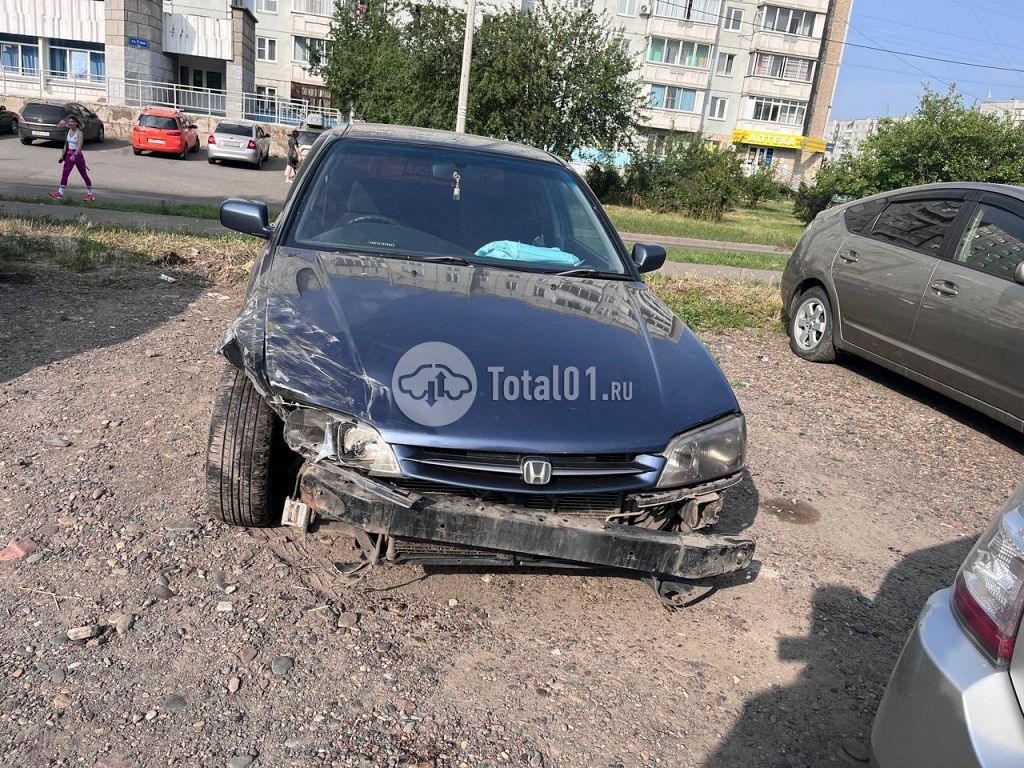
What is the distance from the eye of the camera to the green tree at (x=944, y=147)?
82.1 ft

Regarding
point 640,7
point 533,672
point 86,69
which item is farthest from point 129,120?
point 533,672

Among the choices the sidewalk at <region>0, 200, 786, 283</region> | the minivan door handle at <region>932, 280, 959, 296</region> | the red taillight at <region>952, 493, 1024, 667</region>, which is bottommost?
the sidewalk at <region>0, 200, 786, 283</region>

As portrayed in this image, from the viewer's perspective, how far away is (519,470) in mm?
2746

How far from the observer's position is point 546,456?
2766 mm

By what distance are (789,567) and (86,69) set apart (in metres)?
51.6

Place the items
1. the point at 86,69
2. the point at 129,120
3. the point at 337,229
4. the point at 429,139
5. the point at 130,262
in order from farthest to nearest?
the point at 86,69 → the point at 129,120 → the point at 130,262 → the point at 429,139 → the point at 337,229

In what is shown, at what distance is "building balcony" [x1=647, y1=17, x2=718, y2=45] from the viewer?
2138 inches

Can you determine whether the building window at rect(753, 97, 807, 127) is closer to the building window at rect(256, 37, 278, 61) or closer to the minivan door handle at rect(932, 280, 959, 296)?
the building window at rect(256, 37, 278, 61)

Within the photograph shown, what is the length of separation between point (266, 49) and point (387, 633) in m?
57.3

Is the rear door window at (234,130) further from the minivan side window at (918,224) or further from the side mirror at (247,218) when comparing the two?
the side mirror at (247,218)

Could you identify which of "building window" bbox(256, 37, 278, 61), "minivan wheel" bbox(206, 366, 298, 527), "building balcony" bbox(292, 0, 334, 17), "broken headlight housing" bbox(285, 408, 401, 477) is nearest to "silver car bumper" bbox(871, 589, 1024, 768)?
"broken headlight housing" bbox(285, 408, 401, 477)

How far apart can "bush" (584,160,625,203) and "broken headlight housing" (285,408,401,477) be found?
29.7 metres

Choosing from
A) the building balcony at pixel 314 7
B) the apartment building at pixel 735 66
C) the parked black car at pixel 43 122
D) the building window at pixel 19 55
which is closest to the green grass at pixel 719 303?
the parked black car at pixel 43 122

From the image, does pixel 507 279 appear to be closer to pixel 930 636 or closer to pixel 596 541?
pixel 596 541
